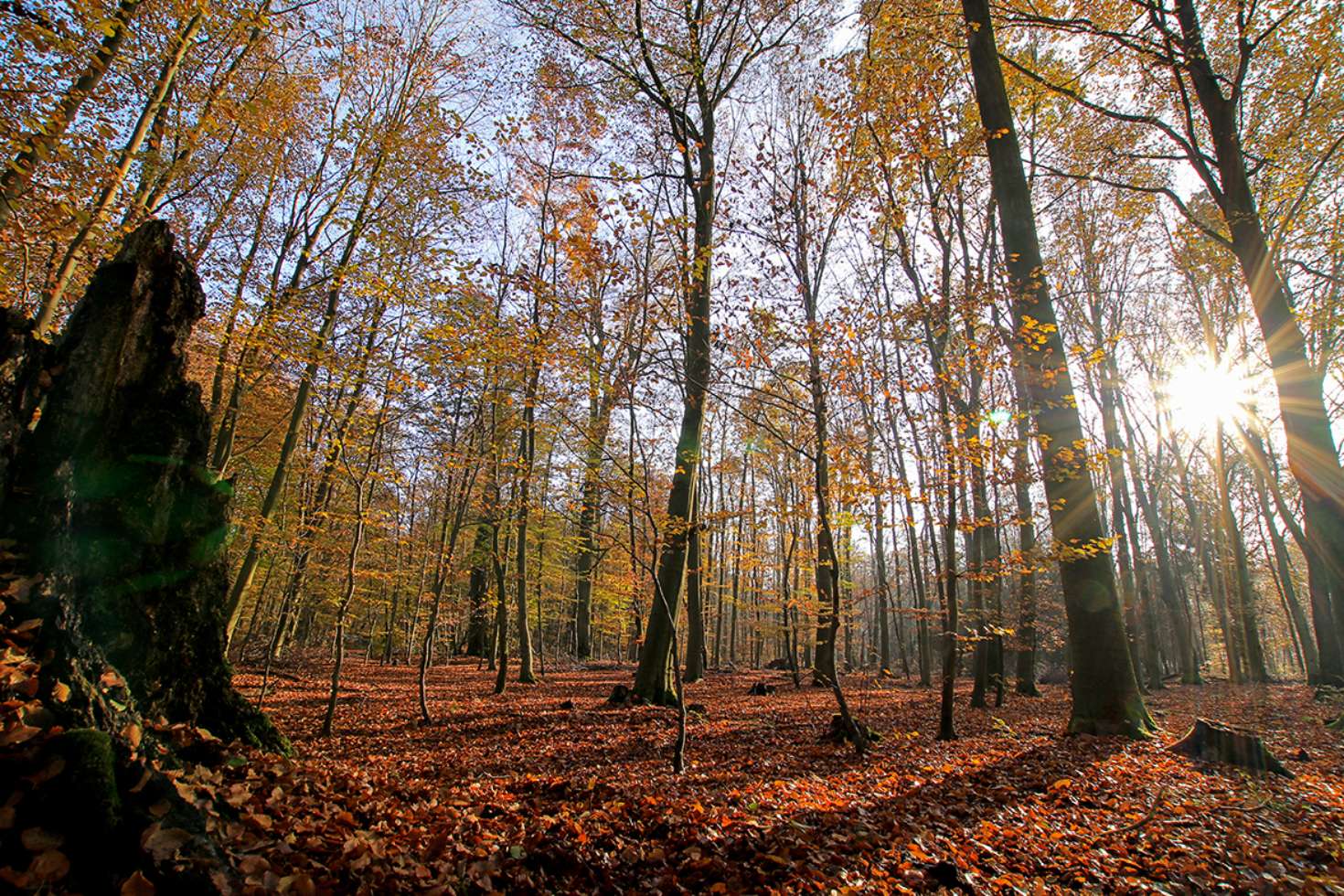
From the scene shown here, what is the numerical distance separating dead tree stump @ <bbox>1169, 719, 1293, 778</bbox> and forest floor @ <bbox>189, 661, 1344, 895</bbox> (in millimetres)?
239

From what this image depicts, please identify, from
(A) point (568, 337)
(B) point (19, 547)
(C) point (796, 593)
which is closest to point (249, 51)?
(A) point (568, 337)

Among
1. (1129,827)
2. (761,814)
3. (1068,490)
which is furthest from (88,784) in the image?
(1068,490)

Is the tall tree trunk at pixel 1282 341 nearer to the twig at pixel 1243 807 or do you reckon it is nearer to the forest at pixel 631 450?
the forest at pixel 631 450

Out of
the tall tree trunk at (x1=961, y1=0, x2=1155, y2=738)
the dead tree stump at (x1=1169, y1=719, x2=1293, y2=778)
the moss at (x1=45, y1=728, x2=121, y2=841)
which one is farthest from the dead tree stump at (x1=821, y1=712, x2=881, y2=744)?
the moss at (x1=45, y1=728, x2=121, y2=841)

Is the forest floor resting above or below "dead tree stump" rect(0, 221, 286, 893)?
below

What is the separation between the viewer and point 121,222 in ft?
25.4

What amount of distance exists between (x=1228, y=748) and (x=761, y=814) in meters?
5.73

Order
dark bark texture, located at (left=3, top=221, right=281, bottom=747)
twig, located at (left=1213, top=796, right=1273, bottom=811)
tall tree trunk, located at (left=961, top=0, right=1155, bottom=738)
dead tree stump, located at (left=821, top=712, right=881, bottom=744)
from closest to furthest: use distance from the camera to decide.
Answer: dark bark texture, located at (left=3, top=221, right=281, bottom=747)
twig, located at (left=1213, top=796, right=1273, bottom=811)
tall tree trunk, located at (left=961, top=0, right=1155, bottom=738)
dead tree stump, located at (left=821, top=712, right=881, bottom=744)

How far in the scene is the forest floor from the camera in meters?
3.28

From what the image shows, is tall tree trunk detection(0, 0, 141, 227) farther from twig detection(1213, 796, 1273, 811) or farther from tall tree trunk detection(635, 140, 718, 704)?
twig detection(1213, 796, 1273, 811)

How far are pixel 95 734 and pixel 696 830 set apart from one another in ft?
11.6

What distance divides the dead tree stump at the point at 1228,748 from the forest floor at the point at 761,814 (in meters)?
0.24

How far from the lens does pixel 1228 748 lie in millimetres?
6203

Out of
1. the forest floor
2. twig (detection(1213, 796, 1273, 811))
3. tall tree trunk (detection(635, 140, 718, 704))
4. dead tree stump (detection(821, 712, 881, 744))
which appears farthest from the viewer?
tall tree trunk (detection(635, 140, 718, 704))
